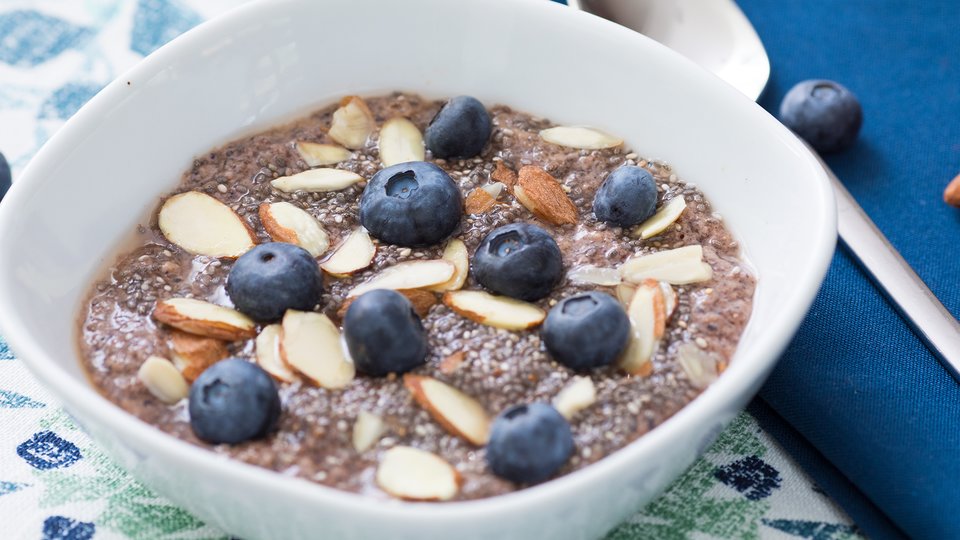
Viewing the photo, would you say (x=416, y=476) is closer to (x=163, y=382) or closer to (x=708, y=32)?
(x=163, y=382)

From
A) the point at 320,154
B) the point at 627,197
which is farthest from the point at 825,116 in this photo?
the point at 320,154

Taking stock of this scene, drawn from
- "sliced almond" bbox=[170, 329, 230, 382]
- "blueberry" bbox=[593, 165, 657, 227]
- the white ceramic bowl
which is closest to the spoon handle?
the white ceramic bowl

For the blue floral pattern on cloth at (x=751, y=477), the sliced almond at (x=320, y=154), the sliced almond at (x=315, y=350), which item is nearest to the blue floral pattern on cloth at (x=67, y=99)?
the sliced almond at (x=320, y=154)

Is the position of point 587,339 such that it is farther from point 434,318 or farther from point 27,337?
point 27,337

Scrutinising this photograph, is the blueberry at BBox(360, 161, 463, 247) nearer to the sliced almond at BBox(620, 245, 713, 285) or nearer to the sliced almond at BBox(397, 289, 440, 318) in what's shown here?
the sliced almond at BBox(397, 289, 440, 318)

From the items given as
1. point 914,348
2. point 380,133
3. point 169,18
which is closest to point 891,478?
point 914,348

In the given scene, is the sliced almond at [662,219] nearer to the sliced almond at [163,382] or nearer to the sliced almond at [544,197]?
the sliced almond at [544,197]
